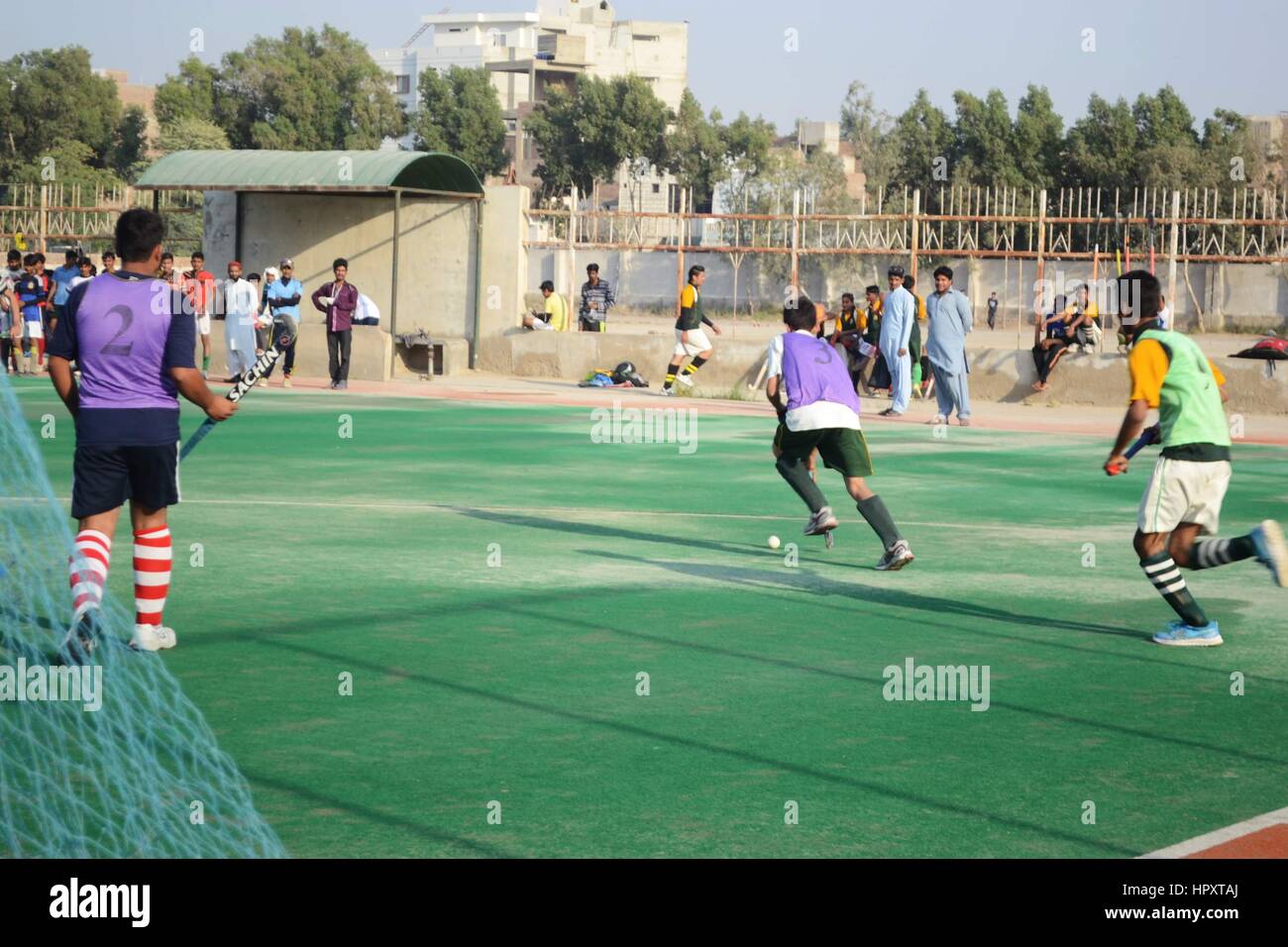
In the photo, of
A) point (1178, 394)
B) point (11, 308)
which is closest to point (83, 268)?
point (11, 308)

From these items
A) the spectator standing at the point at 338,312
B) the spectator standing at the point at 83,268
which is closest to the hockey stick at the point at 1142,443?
the spectator standing at the point at 338,312

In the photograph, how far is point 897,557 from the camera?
10.8 metres

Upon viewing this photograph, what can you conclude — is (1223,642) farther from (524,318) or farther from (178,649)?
(524,318)

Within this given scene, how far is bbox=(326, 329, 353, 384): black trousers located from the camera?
1044 inches

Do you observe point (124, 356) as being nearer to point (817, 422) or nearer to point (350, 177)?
point (817, 422)

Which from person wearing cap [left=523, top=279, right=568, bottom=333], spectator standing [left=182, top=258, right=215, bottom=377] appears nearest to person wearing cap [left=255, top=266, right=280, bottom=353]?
spectator standing [left=182, top=258, right=215, bottom=377]

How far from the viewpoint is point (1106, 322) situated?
2234 inches

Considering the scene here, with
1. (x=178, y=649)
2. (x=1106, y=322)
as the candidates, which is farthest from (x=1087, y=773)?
(x=1106, y=322)

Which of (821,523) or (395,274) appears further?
(395,274)

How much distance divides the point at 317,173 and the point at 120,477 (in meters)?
22.1

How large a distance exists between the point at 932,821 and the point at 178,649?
4.00m

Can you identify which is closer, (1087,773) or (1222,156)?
(1087,773)

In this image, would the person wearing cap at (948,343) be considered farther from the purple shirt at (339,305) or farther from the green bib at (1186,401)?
the green bib at (1186,401)

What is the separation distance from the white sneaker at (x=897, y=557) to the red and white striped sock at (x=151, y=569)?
4723 mm
